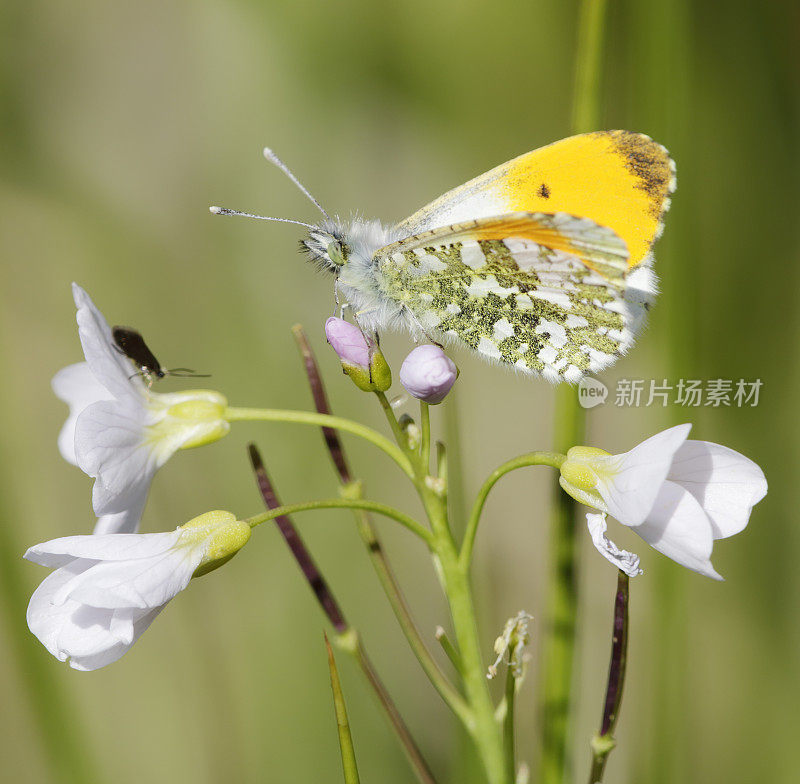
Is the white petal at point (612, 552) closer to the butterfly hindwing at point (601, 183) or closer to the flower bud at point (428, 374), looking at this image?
the flower bud at point (428, 374)

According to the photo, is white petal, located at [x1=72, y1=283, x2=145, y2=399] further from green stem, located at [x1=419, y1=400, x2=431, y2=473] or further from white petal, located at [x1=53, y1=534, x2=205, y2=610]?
green stem, located at [x1=419, y1=400, x2=431, y2=473]

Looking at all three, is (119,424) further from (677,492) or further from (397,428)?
(677,492)

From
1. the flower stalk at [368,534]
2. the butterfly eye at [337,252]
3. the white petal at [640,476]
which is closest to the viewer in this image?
the white petal at [640,476]

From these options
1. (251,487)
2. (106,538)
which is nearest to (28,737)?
Answer: (251,487)

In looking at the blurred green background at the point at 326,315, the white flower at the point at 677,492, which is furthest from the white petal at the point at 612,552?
the blurred green background at the point at 326,315

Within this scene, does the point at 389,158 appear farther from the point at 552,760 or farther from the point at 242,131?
the point at 552,760

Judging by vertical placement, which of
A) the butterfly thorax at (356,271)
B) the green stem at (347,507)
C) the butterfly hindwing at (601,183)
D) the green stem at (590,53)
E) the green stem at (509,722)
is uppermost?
the green stem at (590,53)
